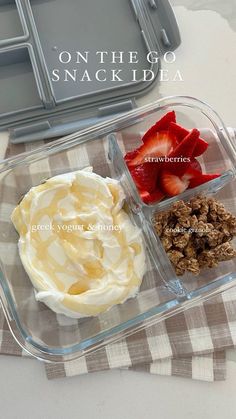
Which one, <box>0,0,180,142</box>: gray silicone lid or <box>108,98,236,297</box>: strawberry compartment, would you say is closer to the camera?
<box>108,98,236,297</box>: strawberry compartment

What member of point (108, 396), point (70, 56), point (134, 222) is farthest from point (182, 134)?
point (108, 396)

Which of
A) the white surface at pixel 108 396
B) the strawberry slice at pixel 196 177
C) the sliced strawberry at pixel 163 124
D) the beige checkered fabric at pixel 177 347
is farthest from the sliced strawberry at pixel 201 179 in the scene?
the white surface at pixel 108 396

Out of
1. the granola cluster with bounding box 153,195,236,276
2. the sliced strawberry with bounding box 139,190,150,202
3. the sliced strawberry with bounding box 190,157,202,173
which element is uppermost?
the sliced strawberry with bounding box 190,157,202,173

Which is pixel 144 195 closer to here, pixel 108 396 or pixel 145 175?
pixel 145 175

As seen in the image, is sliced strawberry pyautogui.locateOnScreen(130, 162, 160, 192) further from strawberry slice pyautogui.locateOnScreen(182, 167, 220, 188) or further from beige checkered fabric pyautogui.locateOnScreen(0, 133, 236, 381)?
beige checkered fabric pyautogui.locateOnScreen(0, 133, 236, 381)

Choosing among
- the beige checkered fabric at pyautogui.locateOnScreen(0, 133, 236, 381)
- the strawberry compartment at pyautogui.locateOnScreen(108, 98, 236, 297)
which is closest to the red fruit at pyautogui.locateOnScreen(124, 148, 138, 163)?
the strawberry compartment at pyautogui.locateOnScreen(108, 98, 236, 297)

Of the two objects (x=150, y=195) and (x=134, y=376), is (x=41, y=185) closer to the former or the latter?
(x=150, y=195)

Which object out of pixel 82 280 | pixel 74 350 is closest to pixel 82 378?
pixel 74 350

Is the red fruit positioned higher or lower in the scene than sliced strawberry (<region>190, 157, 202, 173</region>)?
higher
